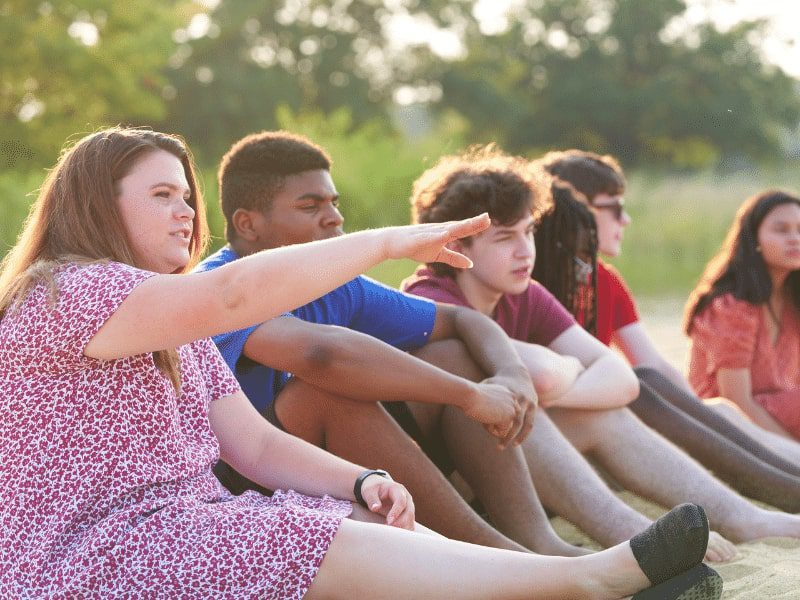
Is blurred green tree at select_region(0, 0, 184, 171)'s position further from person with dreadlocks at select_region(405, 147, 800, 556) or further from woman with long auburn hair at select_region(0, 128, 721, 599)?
woman with long auburn hair at select_region(0, 128, 721, 599)

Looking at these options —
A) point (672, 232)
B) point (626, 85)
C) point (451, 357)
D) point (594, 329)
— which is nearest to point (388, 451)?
point (451, 357)

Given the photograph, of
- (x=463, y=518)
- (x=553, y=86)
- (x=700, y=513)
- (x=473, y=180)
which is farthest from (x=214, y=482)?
(x=553, y=86)

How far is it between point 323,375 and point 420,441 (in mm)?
648

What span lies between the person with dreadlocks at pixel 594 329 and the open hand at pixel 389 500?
1.99 metres

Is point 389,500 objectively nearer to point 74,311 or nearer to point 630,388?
point 74,311

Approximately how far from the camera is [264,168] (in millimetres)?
4086

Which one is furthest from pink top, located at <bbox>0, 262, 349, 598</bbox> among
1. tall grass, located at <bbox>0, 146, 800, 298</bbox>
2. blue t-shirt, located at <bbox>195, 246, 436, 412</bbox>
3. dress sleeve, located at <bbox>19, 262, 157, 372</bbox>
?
tall grass, located at <bbox>0, 146, 800, 298</bbox>

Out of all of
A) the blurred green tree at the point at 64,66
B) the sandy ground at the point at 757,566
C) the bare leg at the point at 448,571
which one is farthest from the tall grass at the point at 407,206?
the bare leg at the point at 448,571

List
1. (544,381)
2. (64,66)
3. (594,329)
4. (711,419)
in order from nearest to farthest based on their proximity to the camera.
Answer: (544,381), (711,419), (594,329), (64,66)

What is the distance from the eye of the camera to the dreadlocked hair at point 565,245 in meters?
4.91

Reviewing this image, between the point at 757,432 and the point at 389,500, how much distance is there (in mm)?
2696

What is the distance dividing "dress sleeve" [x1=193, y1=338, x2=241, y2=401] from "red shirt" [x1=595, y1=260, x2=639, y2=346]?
111 inches

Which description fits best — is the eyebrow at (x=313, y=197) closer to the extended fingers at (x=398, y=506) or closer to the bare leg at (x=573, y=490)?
the bare leg at (x=573, y=490)

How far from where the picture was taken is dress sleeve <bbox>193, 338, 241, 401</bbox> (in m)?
2.82
